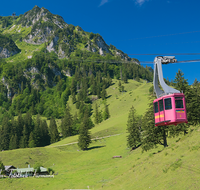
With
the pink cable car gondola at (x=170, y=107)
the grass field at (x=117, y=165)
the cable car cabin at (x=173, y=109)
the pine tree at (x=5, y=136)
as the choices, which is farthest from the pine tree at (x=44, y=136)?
the cable car cabin at (x=173, y=109)

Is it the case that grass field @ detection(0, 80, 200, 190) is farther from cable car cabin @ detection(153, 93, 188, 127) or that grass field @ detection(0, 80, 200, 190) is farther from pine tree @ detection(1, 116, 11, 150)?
pine tree @ detection(1, 116, 11, 150)

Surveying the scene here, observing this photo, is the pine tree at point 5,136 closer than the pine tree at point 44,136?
Yes

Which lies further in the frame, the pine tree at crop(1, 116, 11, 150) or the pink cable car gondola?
the pine tree at crop(1, 116, 11, 150)

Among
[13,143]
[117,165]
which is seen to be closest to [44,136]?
[13,143]

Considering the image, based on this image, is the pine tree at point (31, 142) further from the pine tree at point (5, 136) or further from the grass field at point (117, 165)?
the grass field at point (117, 165)

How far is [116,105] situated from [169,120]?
14109 centimetres

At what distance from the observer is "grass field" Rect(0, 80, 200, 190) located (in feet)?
77.8

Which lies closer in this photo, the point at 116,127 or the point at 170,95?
the point at 170,95

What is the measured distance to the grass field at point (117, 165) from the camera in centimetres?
2372

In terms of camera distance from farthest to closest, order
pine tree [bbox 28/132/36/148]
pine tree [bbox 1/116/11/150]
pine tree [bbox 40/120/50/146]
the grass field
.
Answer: pine tree [bbox 40/120/50/146]
pine tree [bbox 1/116/11/150]
pine tree [bbox 28/132/36/148]
the grass field

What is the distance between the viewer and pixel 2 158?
7338 cm

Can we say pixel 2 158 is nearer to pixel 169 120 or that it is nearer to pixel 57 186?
pixel 57 186

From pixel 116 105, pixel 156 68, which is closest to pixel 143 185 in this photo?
pixel 156 68

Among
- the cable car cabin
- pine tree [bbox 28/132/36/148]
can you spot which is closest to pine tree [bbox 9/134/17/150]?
pine tree [bbox 28/132/36/148]
